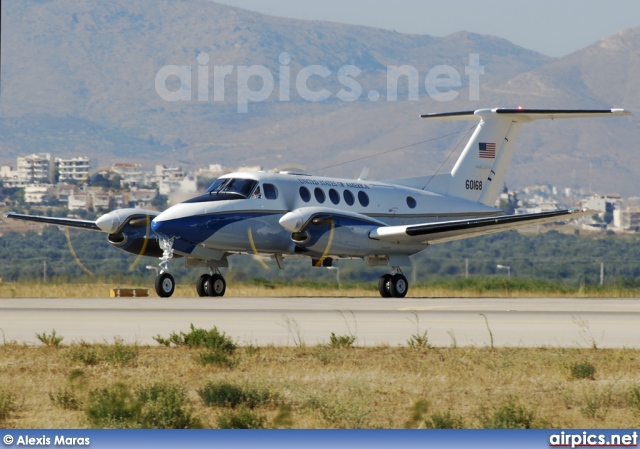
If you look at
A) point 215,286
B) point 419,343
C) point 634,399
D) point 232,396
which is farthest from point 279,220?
point 634,399

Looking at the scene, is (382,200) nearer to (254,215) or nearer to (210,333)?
(254,215)

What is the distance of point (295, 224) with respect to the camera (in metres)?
31.5

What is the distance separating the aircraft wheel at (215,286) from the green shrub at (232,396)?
784 inches

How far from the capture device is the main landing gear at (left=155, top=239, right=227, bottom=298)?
3153 cm

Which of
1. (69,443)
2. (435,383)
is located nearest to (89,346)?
(435,383)

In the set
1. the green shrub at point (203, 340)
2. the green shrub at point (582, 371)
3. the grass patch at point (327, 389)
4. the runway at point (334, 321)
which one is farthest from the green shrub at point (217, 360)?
the green shrub at point (582, 371)

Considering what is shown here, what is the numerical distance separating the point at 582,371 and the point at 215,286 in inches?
764

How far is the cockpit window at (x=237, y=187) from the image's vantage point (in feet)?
106

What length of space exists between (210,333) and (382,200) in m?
18.4

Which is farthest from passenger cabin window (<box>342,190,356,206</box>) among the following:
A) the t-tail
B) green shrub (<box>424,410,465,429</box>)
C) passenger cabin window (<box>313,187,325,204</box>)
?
green shrub (<box>424,410,465,429</box>)

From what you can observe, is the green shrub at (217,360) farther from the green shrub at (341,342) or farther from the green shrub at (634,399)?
the green shrub at (634,399)

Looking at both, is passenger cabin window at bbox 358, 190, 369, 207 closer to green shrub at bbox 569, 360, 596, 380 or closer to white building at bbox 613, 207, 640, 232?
green shrub at bbox 569, 360, 596, 380

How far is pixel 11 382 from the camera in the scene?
48.4 ft

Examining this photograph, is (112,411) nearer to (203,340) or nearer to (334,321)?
(203,340)
